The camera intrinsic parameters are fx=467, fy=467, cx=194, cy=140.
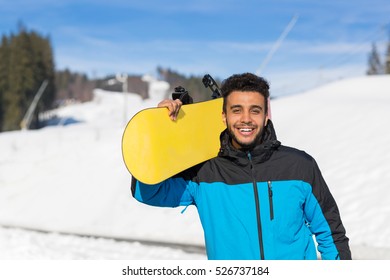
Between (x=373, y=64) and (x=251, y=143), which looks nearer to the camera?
(x=251, y=143)

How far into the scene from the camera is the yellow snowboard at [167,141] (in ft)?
8.08

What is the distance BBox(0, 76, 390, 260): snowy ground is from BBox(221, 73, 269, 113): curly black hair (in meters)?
6.34

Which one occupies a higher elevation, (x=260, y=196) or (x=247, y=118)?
(x=247, y=118)

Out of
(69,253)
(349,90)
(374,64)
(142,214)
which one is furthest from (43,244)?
(374,64)

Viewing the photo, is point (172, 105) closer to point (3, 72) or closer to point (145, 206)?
point (145, 206)

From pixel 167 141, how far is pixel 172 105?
0.21 m

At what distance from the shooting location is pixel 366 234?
363 inches

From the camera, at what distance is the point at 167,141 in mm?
2652

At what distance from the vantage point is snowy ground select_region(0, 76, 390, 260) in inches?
370

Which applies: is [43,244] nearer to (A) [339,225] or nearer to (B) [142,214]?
(B) [142,214]

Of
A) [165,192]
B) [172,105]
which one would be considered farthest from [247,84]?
[165,192]

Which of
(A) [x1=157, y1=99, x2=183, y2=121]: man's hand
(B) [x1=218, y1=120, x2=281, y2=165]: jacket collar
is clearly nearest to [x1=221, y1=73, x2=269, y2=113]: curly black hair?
(B) [x1=218, y1=120, x2=281, y2=165]: jacket collar

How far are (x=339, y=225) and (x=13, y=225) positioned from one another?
12.8 m

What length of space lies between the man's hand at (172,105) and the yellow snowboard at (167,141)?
3cm
